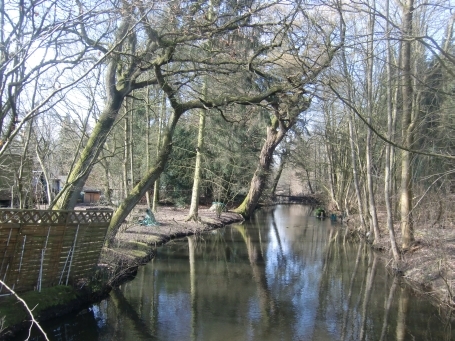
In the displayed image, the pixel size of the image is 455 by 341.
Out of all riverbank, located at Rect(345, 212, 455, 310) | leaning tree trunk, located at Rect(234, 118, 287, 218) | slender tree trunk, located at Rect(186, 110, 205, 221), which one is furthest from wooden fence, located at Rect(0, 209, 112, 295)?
leaning tree trunk, located at Rect(234, 118, 287, 218)

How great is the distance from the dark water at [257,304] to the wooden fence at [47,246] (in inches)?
33.3

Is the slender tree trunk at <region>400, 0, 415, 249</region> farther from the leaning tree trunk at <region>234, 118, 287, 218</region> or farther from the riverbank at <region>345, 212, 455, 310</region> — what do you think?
the leaning tree trunk at <region>234, 118, 287, 218</region>

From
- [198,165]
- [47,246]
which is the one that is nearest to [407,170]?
[47,246]

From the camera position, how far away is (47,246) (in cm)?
824

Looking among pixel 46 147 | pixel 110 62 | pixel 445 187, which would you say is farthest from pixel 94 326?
pixel 445 187

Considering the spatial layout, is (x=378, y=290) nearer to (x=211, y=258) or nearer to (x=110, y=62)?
(x=211, y=258)

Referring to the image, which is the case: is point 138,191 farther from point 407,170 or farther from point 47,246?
point 407,170

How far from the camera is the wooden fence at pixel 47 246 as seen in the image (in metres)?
7.45

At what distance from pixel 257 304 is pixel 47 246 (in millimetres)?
4489

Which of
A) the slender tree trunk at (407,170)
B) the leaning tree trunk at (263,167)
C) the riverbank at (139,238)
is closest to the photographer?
the riverbank at (139,238)

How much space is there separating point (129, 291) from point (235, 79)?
6.47 m

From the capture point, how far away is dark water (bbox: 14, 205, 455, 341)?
26.6ft

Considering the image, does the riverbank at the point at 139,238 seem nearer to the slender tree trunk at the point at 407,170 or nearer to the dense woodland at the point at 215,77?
the dense woodland at the point at 215,77

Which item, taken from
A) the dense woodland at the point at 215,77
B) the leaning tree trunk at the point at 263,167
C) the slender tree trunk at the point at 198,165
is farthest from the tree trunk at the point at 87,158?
the leaning tree trunk at the point at 263,167
